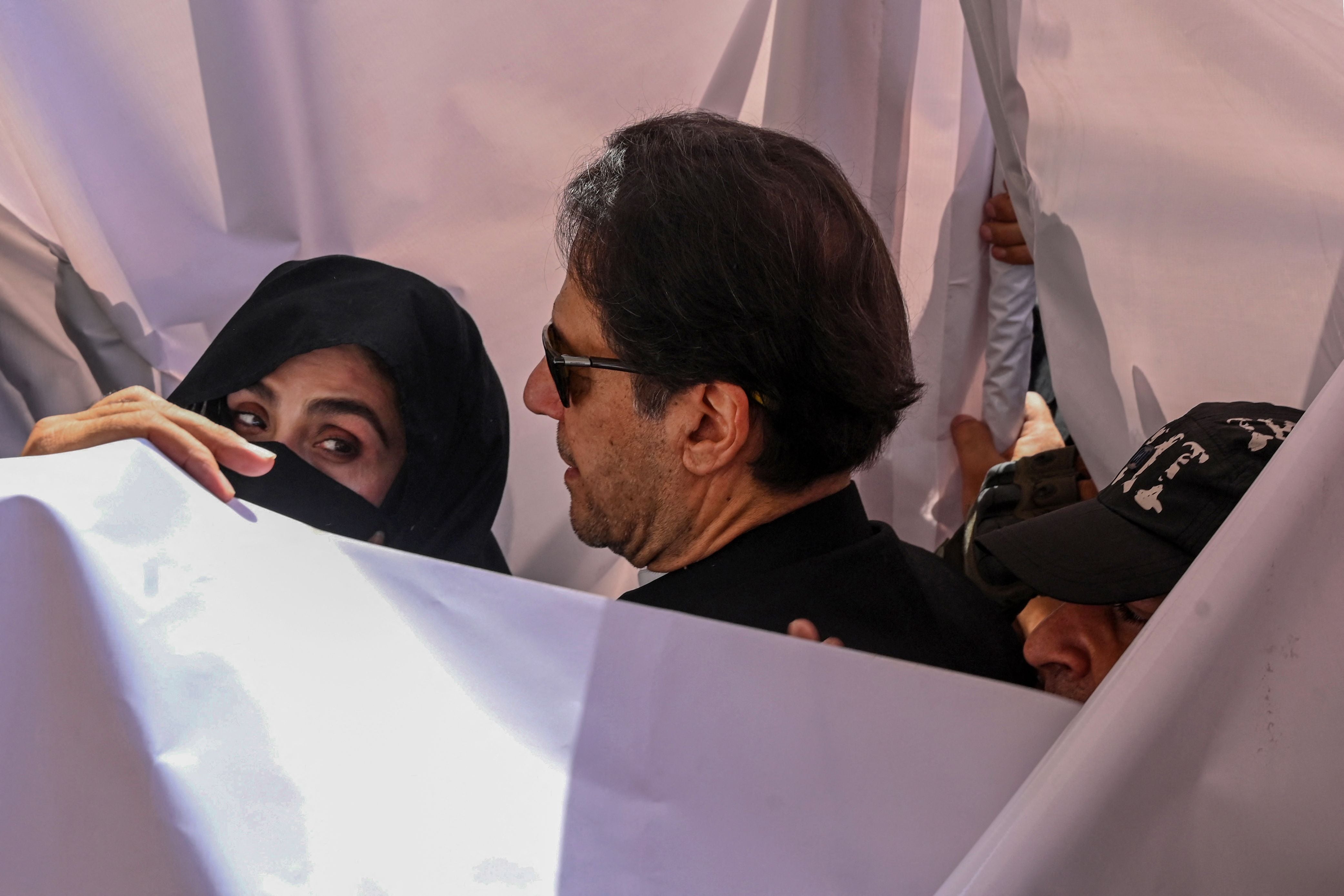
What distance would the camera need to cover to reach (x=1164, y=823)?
622 mm

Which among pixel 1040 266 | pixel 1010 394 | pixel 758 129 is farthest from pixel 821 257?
pixel 1010 394

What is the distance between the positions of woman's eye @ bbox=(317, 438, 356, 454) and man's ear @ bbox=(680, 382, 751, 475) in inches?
24.9

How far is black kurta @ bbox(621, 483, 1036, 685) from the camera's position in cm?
111

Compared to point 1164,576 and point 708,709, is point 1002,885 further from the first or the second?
point 1164,576

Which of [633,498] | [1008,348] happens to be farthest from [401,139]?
[1008,348]

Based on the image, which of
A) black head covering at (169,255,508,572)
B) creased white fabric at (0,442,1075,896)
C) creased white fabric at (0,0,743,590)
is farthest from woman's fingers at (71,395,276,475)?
creased white fabric at (0,0,743,590)

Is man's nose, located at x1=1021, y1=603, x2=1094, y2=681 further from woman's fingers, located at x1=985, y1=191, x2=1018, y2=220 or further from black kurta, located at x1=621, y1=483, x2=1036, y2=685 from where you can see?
woman's fingers, located at x1=985, y1=191, x2=1018, y2=220

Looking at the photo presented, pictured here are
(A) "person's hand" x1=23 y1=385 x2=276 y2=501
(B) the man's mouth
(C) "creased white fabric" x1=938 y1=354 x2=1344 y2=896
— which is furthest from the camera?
(B) the man's mouth

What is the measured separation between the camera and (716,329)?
117cm

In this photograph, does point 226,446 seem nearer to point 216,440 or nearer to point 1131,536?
point 216,440

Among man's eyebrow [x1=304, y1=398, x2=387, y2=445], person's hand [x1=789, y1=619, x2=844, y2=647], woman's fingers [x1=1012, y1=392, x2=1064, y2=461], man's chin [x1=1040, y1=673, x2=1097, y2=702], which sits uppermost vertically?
person's hand [x1=789, y1=619, x2=844, y2=647]

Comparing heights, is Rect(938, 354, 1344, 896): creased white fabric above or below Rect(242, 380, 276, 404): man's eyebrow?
above

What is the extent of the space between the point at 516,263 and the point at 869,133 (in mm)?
659

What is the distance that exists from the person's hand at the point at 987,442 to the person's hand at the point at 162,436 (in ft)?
4.29
